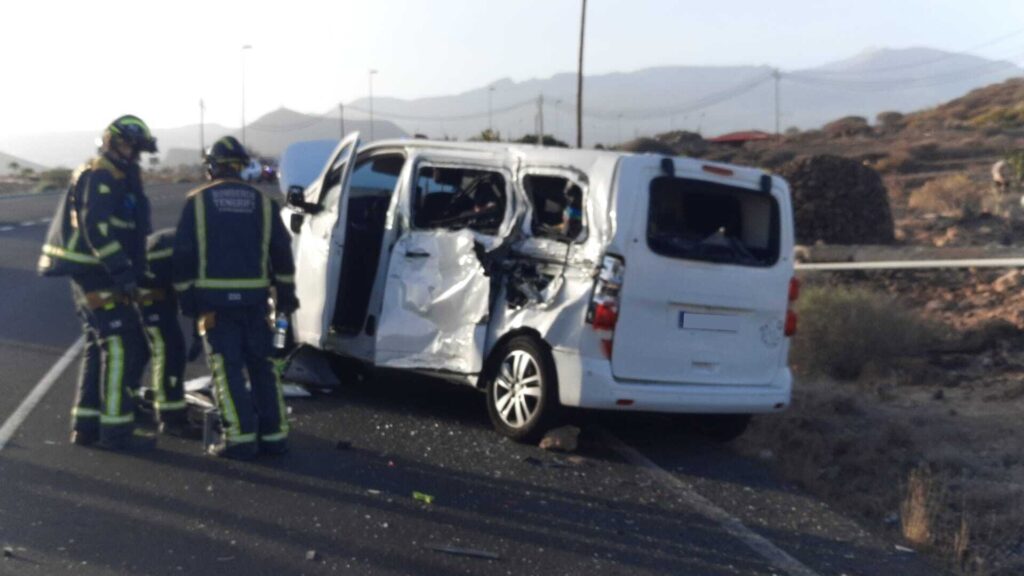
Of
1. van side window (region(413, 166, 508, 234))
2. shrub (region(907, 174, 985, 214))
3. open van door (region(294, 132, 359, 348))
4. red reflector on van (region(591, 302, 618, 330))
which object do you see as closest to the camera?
red reflector on van (region(591, 302, 618, 330))

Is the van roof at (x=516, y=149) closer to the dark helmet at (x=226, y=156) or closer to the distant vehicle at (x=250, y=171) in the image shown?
the distant vehicle at (x=250, y=171)

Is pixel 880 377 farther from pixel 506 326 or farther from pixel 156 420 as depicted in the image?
pixel 156 420

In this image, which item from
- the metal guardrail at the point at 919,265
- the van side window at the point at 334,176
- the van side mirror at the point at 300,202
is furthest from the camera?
the metal guardrail at the point at 919,265

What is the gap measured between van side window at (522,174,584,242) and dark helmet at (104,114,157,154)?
2359 mm

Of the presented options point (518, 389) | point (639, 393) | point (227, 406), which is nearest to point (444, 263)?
point (518, 389)

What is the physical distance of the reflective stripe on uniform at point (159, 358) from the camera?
8.02m

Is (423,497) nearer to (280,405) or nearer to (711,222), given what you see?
(280,405)

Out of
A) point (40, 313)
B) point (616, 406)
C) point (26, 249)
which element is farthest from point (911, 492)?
point (26, 249)

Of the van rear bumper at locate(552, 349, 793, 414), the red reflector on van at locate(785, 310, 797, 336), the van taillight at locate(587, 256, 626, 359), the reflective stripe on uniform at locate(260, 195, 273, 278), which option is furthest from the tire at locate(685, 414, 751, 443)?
the reflective stripe on uniform at locate(260, 195, 273, 278)

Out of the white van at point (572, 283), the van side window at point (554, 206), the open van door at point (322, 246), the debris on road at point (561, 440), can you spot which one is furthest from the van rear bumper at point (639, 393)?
the open van door at point (322, 246)

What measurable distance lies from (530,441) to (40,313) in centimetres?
814

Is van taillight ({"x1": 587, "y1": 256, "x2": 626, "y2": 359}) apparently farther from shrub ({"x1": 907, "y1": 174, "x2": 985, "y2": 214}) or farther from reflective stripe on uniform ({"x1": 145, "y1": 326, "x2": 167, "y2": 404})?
shrub ({"x1": 907, "y1": 174, "x2": 985, "y2": 214})

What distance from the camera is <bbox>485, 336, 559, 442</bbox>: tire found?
799cm

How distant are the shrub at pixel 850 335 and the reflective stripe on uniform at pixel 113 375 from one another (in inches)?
257
